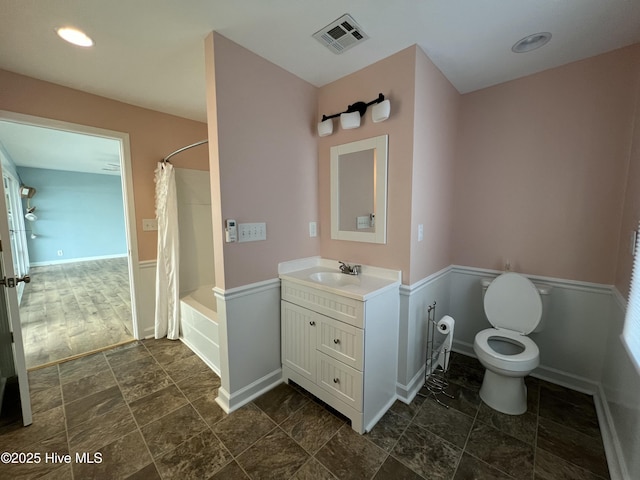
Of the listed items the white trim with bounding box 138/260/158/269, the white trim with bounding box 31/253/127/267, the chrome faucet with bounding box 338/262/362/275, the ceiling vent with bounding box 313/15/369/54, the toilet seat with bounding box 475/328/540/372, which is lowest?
the white trim with bounding box 31/253/127/267

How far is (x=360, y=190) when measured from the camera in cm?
204

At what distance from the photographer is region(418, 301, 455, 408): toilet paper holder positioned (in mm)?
1905

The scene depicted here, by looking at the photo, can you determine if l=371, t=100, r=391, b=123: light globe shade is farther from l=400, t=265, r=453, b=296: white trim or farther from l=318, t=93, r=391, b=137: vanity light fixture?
l=400, t=265, r=453, b=296: white trim

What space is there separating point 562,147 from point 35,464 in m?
3.94

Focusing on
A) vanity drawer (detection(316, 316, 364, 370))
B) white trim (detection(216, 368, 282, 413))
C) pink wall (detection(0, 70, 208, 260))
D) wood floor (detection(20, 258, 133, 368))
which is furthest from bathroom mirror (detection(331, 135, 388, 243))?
wood floor (detection(20, 258, 133, 368))

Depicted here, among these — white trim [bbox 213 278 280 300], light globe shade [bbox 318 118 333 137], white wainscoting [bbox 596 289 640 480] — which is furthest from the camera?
light globe shade [bbox 318 118 333 137]

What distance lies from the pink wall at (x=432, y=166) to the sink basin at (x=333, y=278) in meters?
0.47

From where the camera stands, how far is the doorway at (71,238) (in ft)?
8.50

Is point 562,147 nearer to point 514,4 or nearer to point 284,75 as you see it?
point 514,4

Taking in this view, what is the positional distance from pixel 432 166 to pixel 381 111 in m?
0.61

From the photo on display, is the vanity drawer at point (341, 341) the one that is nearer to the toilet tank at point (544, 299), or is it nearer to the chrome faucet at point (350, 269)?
the chrome faucet at point (350, 269)

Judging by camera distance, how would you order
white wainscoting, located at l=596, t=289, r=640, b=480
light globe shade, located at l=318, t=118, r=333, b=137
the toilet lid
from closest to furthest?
white wainscoting, located at l=596, t=289, r=640, b=480
the toilet lid
light globe shade, located at l=318, t=118, r=333, b=137

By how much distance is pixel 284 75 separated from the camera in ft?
6.42

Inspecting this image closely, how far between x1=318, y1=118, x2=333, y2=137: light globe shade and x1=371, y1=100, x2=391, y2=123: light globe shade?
0.40 m
